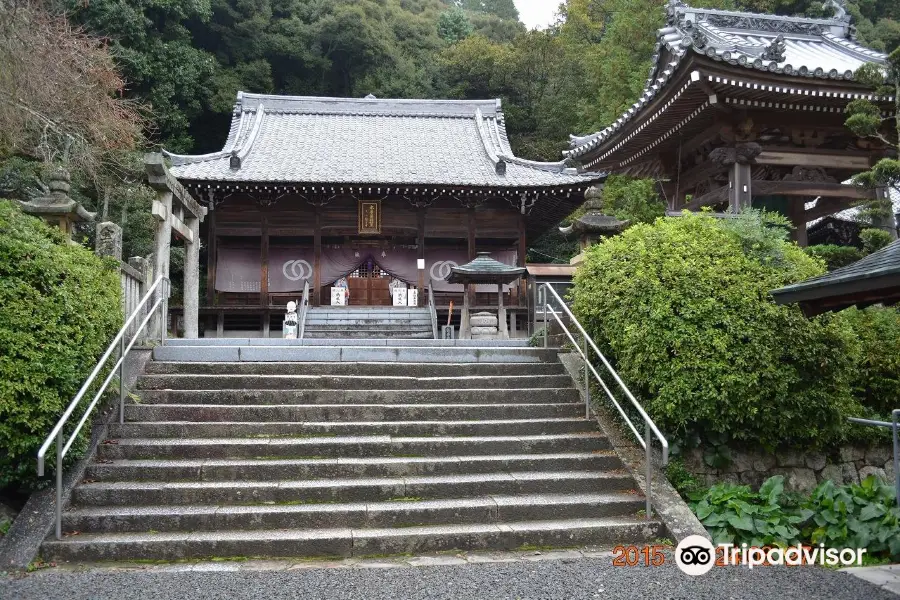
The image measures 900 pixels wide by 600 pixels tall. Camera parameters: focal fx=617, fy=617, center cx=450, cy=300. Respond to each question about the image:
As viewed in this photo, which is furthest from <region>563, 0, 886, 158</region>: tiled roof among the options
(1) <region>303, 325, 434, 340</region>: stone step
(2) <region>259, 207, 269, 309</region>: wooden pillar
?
(2) <region>259, 207, 269, 309</region>: wooden pillar

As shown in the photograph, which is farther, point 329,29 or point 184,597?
point 329,29

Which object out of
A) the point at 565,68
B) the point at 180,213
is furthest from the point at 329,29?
the point at 180,213

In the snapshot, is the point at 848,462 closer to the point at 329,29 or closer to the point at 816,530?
the point at 816,530

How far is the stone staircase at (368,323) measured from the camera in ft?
47.6

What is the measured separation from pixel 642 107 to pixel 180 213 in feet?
23.8

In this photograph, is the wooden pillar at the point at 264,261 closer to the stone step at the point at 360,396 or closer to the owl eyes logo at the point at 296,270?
the owl eyes logo at the point at 296,270

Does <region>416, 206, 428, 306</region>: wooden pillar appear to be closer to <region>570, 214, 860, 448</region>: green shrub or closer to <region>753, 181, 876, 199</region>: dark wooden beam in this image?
<region>753, 181, 876, 199</region>: dark wooden beam

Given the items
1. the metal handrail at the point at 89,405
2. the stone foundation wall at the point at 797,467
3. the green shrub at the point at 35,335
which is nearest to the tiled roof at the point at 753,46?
the stone foundation wall at the point at 797,467

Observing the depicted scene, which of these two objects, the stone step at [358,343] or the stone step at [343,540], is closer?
the stone step at [343,540]

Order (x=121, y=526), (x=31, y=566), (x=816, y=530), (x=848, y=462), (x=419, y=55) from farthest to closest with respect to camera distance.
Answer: (x=419, y=55) < (x=848, y=462) < (x=816, y=530) < (x=121, y=526) < (x=31, y=566)

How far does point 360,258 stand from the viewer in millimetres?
18578

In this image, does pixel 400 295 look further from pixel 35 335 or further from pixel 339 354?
pixel 35 335

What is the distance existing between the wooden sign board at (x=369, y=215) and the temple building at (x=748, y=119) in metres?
7.02

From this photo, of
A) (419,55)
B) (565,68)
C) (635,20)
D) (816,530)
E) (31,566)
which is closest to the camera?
(31,566)
